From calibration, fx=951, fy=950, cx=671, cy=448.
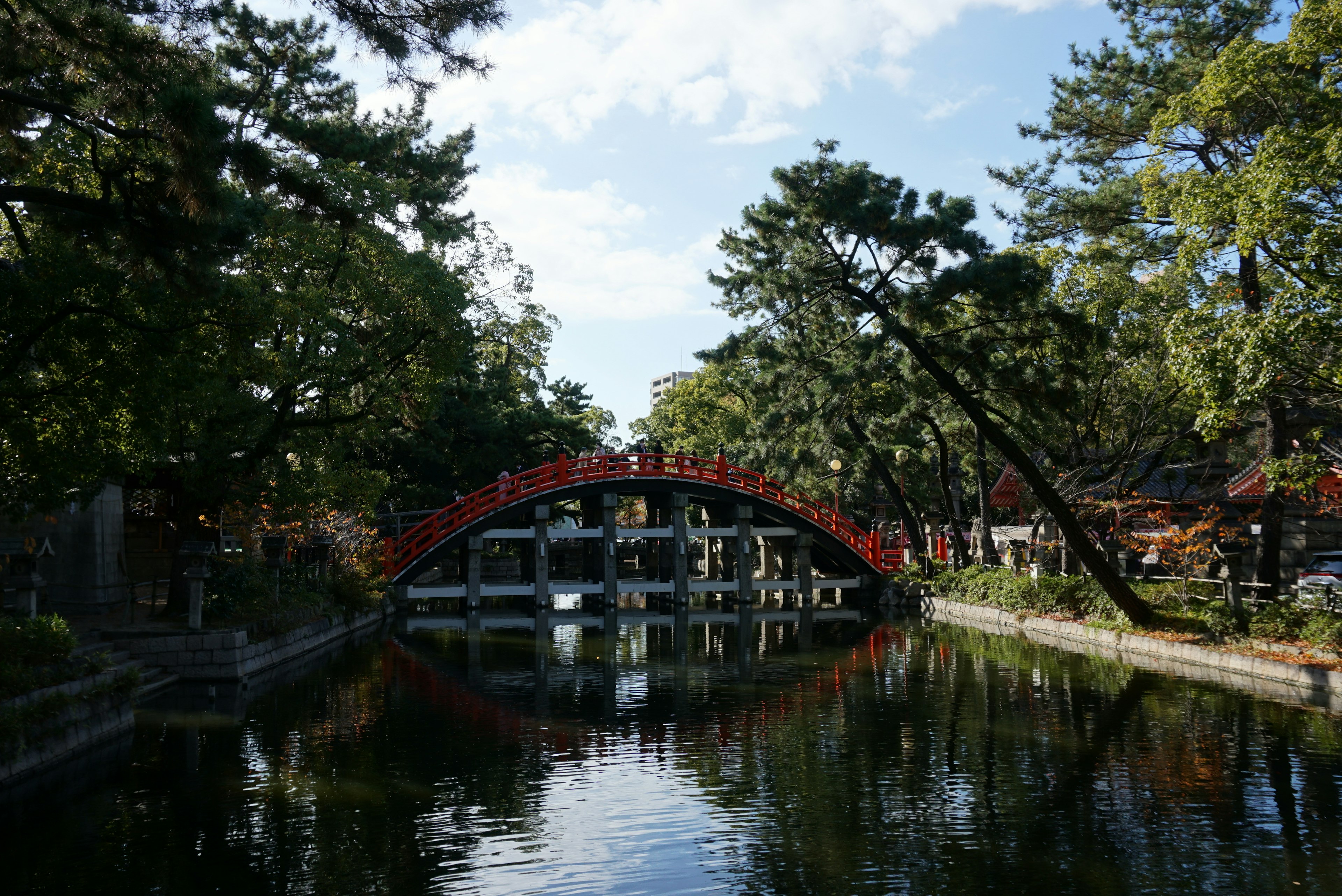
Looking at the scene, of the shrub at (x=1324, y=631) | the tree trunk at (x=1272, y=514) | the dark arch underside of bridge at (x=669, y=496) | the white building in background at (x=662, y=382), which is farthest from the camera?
the white building in background at (x=662, y=382)

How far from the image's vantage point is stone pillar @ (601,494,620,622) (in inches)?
1072

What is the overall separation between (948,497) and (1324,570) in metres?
11.0

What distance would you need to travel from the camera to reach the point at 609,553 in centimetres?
2784

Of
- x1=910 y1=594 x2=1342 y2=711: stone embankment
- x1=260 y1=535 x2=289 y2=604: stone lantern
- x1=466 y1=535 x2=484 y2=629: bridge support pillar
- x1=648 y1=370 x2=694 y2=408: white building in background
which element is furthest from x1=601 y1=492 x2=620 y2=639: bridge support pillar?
x1=648 y1=370 x2=694 y2=408: white building in background

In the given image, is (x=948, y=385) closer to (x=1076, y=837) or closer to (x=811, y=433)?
(x=811, y=433)

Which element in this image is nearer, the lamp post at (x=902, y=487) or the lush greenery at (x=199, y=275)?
the lush greenery at (x=199, y=275)

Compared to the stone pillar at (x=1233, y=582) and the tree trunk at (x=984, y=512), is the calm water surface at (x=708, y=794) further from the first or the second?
the tree trunk at (x=984, y=512)

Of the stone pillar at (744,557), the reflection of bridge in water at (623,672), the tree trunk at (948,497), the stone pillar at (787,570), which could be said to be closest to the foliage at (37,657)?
the reflection of bridge in water at (623,672)

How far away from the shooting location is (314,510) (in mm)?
21078

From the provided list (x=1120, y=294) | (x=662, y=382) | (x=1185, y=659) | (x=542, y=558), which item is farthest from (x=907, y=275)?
(x=662, y=382)

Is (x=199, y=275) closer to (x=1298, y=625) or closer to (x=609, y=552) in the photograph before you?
(x=1298, y=625)

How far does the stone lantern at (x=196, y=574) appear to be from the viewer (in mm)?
14406

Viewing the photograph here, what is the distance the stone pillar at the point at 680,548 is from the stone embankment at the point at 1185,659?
8671 mm

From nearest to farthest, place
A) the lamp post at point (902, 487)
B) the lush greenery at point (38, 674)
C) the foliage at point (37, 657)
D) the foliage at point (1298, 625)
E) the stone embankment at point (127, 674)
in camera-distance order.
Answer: the lush greenery at point (38, 674) < the foliage at point (37, 657) < the stone embankment at point (127, 674) < the foliage at point (1298, 625) < the lamp post at point (902, 487)
